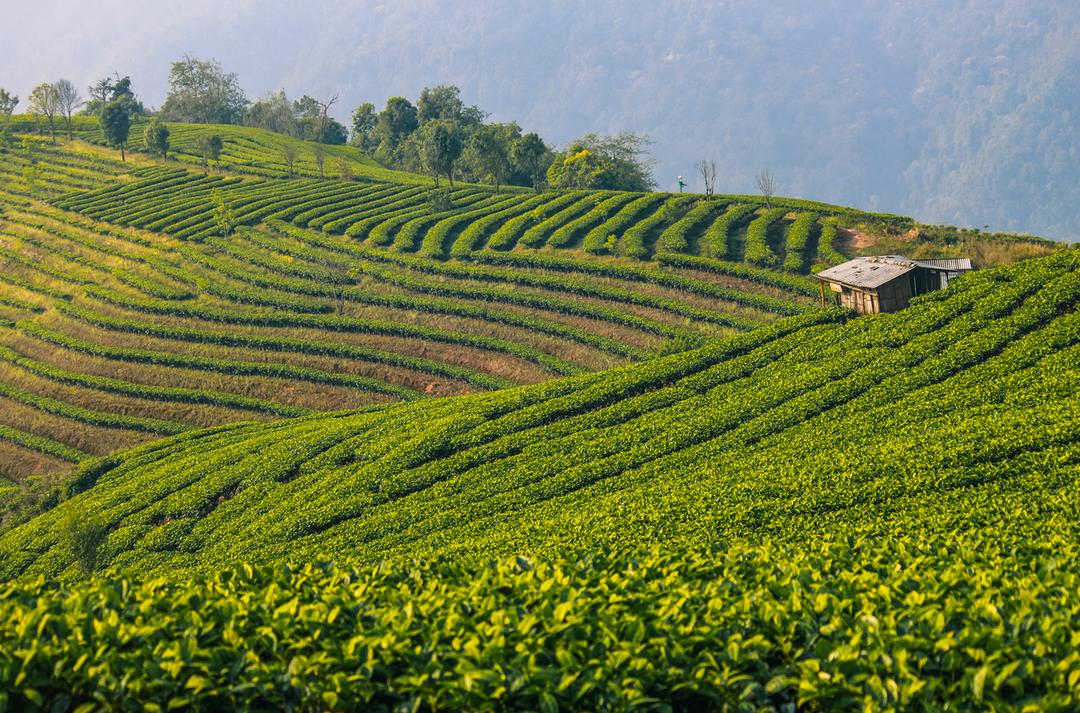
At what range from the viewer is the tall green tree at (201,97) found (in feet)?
464

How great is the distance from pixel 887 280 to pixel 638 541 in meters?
22.0

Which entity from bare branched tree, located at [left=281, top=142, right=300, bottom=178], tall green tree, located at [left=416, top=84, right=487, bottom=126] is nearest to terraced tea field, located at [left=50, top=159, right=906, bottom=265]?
bare branched tree, located at [left=281, top=142, right=300, bottom=178]

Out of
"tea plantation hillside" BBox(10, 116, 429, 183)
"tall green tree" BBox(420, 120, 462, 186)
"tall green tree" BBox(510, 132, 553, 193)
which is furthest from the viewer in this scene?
"tea plantation hillside" BBox(10, 116, 429, 183)

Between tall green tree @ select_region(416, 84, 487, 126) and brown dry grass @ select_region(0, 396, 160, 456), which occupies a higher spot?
tall green tree @ select_region(416, 84, 487, 126)

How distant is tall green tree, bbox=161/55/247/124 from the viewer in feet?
464

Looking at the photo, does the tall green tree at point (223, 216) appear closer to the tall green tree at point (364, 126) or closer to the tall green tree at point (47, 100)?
the tall green tree at point (47, 100)

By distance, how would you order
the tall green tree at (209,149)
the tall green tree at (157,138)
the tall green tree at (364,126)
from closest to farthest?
the tall green tree at (209,149), the tall green tree at (157,138), the tall green tree at (364,126)

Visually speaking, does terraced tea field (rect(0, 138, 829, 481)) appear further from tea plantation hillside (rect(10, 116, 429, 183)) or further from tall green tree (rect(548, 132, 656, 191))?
tea plantation hillside (rect(10, 116, 429, 183))

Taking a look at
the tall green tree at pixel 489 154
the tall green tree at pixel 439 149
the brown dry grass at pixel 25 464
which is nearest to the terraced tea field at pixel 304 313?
the brown dry grass at pixel 25 464

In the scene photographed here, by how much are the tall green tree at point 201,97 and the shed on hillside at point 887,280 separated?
Result: 401 feet

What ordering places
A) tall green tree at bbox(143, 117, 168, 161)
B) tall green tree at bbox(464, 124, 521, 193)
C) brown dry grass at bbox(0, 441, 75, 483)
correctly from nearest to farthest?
brown dry grass at bbox(0, 441, 75, 483) < tall green tree at bbox(464, 124, 521, 193) < tall green tree at bbox(143, 117, 168, 161)

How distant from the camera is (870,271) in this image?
41.7m

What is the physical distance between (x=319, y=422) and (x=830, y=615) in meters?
37.4

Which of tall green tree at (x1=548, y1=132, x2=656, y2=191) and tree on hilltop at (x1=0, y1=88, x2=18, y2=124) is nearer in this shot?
tall green tree at (x1=548, y1=132, x2=656, y2=191)
